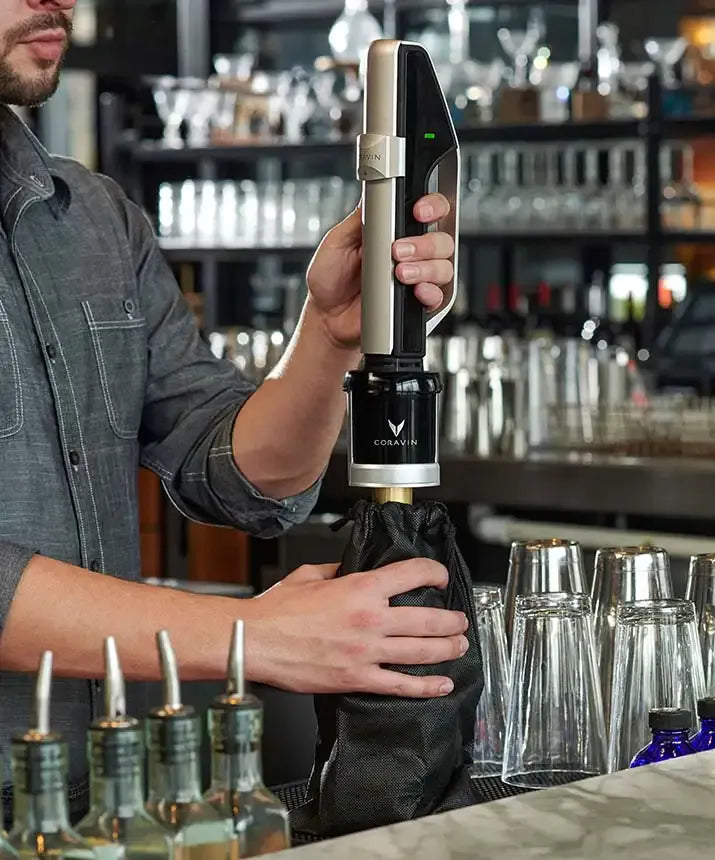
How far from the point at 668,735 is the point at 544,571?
11.8 inches

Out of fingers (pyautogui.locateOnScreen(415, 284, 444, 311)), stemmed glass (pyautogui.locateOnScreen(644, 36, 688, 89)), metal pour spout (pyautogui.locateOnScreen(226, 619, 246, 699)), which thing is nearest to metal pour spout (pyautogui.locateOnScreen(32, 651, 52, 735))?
metal pour spout (pyautogui.locateOnScreen(226, 619, 246, 699))

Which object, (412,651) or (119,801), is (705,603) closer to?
(412,651)

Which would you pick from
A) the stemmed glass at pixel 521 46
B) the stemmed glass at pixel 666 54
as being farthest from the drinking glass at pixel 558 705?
the stemmed glass at pixel 521 46

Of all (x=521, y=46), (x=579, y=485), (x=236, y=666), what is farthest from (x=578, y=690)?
(x=521, y=46)

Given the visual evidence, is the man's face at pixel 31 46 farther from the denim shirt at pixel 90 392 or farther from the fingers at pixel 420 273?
the fingers at pixel 420 273

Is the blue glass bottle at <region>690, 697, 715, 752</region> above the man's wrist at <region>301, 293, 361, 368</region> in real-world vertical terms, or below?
below

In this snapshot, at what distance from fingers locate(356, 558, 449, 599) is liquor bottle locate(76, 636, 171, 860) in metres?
0.38

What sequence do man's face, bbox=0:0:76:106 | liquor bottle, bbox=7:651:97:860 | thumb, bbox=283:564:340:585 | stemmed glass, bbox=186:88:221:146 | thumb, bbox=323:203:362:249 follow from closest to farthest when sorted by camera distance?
liquor bottle, bbox=7:651:97:860 < thumb, bbox=283:564:340:585 < thumb, bbox=323:203:362:249 < man's face, bbox=0:0:76:106 < stemmed glass, bbox=186:88:221:146

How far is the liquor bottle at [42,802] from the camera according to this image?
94 centimetres

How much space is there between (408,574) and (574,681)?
196mm

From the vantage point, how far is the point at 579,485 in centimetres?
453

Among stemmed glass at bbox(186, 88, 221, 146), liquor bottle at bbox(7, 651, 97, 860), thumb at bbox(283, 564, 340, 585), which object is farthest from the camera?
stemmed glass at bbox(186, 88, 221, 146)

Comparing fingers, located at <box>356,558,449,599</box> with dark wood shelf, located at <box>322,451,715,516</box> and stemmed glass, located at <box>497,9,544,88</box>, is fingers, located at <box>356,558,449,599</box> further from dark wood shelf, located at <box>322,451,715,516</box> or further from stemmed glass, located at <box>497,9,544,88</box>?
stemmed glass, located at <box>497,9,544,88</box>

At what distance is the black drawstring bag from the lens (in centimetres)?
130
